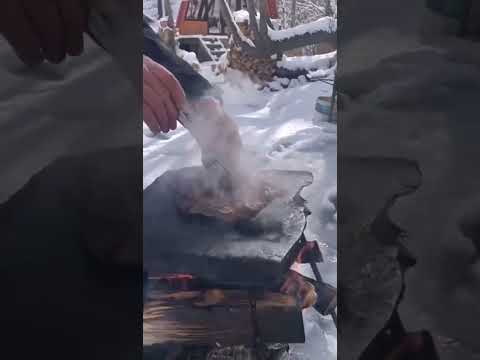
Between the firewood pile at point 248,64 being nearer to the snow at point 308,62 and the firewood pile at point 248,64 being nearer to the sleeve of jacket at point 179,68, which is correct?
the snow at point 308,62

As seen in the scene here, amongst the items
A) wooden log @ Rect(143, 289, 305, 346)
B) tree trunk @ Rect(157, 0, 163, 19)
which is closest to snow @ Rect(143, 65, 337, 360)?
wooden log @ Rect(143, 289, 305, 346)

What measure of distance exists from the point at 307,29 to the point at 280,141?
648 mm

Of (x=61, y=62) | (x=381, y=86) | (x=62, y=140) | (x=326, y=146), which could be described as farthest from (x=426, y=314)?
(x=61, y=62)

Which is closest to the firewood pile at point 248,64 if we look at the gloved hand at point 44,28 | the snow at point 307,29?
the snow at point 307,29

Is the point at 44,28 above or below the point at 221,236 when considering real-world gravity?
above

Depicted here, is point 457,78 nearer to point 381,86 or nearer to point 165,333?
point 381,86

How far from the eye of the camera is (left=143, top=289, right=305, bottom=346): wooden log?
2.91 metres

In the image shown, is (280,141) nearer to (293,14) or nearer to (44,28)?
(293,14)

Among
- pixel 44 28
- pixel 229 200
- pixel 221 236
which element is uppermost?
pixel 44 28

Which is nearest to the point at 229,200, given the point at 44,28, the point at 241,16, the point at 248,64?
the point at 248,64

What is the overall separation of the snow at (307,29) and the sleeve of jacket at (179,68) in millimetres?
475

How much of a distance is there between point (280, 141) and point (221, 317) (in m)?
1.03

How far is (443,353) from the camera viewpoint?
287 centimetres

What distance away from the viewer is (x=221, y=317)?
2.92 m
